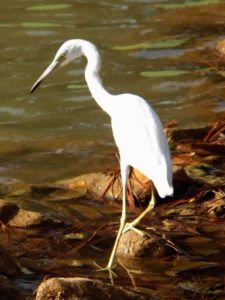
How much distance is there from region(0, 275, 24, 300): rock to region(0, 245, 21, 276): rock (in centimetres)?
29

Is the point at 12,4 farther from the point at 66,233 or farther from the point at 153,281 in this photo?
the point at 153,281

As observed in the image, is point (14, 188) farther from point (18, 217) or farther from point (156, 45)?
point (156, 45)

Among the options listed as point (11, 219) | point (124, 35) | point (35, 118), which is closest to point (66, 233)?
point (11, 219)

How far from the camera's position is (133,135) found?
20.4ft

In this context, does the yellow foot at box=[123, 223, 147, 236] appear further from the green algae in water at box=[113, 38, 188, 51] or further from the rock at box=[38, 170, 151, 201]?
the green algae in water at box=[113, 38, 188, 51]

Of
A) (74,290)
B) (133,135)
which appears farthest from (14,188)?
(74,290)

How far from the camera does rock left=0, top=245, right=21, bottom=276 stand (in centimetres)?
541

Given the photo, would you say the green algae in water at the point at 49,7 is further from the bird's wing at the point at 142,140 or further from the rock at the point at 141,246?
the rock at the point at 141,246

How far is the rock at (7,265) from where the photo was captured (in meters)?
5.41

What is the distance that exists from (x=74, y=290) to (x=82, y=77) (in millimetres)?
5942

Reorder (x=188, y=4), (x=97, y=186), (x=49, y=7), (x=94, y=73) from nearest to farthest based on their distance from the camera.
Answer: (x=94, y=73) → (x=97, y=186) → (x=49, y=7) → (x=188, y=4)

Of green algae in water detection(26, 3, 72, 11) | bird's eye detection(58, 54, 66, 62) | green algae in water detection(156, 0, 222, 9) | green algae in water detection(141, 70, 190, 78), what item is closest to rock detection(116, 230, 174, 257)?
bird's eye detection(58, 54, 66, 62)

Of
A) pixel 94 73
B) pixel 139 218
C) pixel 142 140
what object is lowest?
pixel 139 218

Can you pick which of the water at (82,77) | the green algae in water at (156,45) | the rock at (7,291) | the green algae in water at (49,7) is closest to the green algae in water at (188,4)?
the water at (82,77)
